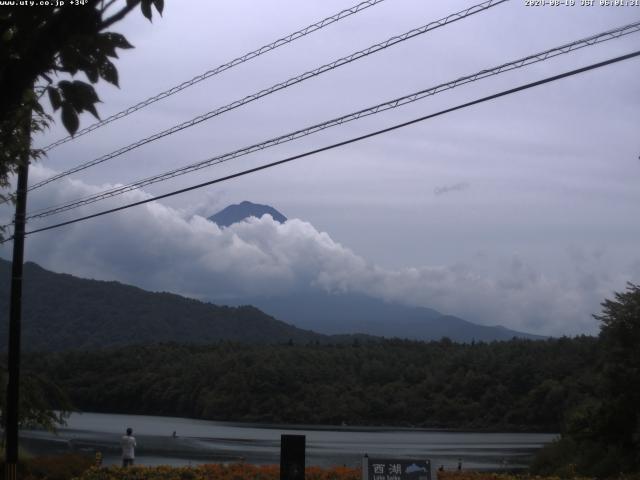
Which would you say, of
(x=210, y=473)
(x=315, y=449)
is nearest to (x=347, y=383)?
(x=315, y=449)

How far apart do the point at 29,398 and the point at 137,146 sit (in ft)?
19.0

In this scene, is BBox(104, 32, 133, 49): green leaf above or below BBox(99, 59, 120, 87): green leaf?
above

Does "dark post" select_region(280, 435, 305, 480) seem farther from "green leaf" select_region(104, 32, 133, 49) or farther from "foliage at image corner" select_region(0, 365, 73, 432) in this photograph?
"green leaf" select_region(104, 32, 133, 49)

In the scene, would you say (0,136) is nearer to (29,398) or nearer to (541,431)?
(29,398)

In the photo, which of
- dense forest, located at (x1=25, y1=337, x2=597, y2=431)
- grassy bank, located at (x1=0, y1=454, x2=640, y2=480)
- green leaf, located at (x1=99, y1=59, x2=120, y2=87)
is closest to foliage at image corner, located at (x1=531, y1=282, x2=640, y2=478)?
grassy bank, located at (x1=0, y1=454, x2=640, y2=480)

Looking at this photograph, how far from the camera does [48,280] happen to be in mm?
165125

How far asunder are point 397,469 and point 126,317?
15707 cm

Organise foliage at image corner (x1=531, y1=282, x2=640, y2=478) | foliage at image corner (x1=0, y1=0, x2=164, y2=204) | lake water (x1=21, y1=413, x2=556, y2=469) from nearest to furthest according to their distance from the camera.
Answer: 1. foliage at image corner (x1=0, y1=0, x2=164, y2=204)
2. foliage at image corner (x1=531, y1=282, x2=640, y2=478)
3. lake water (x1=21, y1=413, x2=556, y2=469)

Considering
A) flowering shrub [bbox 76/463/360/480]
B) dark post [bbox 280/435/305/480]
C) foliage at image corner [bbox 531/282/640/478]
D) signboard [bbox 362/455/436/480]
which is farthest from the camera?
foliage at image corner [bbox 531/282/640/478]

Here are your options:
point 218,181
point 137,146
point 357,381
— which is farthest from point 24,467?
point 357,381

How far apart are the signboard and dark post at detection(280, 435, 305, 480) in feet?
2.91

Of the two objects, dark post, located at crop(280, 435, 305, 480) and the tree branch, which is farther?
dark post, located at crop(280, 435, 305, 480)

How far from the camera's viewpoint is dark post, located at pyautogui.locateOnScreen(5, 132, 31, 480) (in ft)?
55.5

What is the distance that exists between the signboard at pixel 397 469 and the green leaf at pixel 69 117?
8.42m
